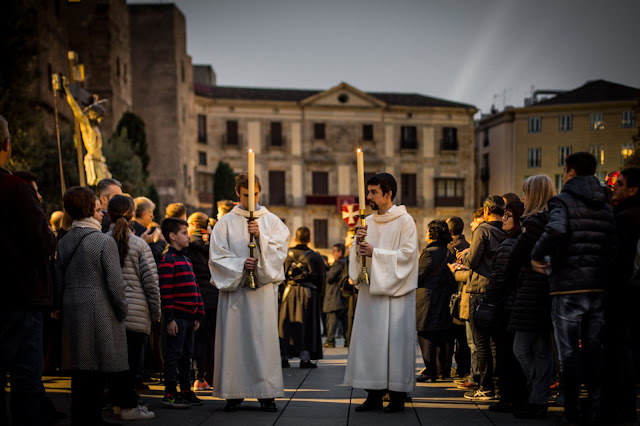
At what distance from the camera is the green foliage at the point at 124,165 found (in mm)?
30469

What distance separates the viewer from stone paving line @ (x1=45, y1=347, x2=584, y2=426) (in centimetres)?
618

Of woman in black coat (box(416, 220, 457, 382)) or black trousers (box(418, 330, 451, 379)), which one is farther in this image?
black trousers (box(418, 330, 451, 379))

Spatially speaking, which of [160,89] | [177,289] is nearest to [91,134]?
[177,289]

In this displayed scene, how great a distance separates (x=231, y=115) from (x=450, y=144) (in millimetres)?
16768

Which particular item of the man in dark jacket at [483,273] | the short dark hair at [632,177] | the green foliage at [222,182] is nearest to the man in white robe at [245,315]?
the man in dark jacket at [483,273]

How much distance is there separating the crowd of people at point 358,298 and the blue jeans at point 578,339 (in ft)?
0.04

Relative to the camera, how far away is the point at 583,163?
5.81 meters

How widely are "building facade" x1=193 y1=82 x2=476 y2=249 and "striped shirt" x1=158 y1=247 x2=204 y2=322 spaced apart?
42737mm

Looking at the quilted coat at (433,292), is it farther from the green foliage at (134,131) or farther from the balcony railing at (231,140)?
the balcony railing at (231,140)

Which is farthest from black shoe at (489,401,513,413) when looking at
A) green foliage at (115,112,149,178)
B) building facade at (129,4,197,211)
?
building facade at (129,4,197,211)

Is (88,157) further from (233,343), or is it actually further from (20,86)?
(20,86)

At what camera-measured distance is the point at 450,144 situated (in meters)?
54.2

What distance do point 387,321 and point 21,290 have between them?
3334 mm

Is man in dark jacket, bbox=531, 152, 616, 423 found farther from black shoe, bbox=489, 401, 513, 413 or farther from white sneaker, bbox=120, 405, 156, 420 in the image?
white sneaker, bbox=120, 405, 156, 420
